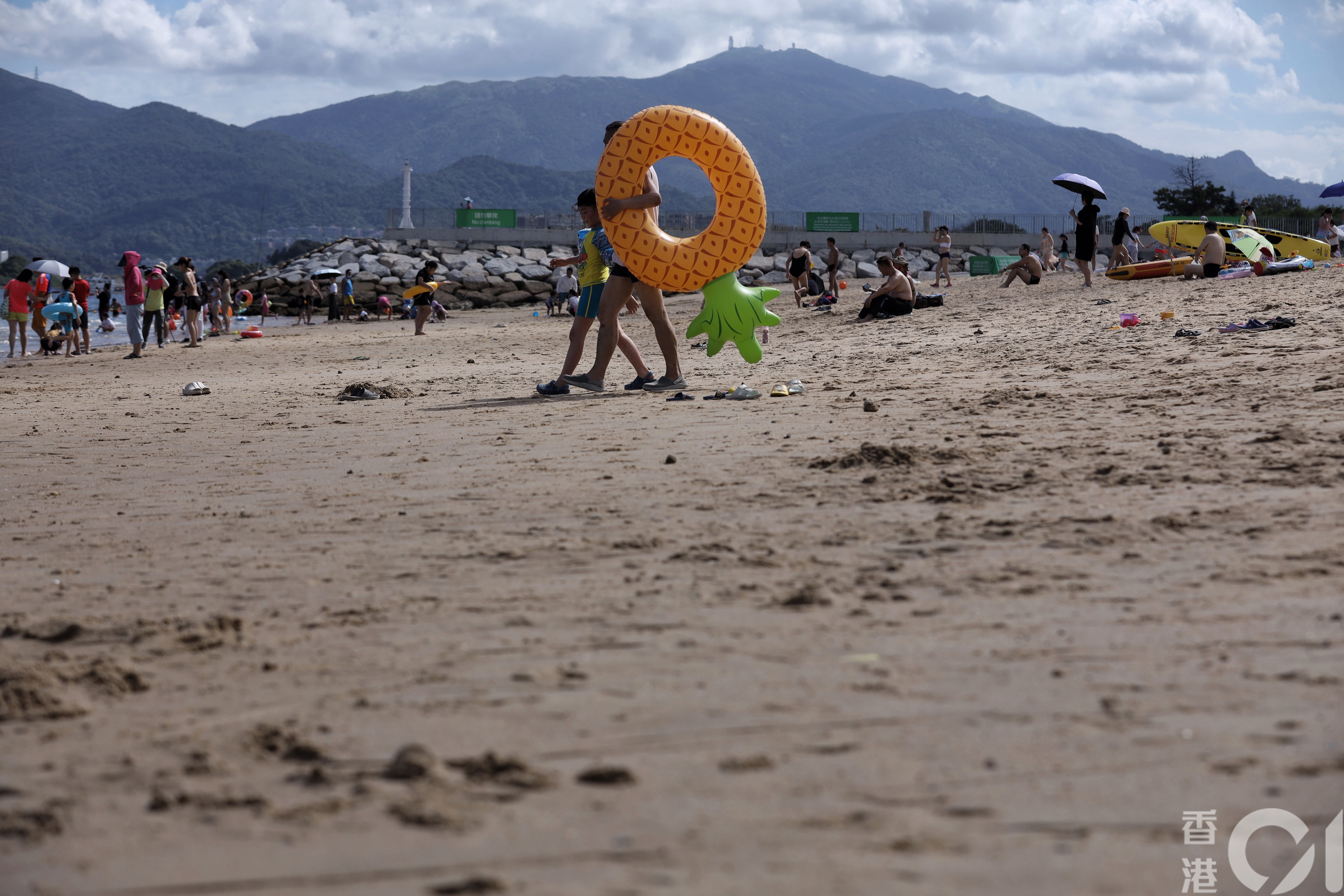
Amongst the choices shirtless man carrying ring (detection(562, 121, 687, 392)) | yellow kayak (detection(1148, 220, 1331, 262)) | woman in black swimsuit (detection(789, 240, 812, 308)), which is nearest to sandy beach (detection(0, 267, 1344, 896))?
shirtless man carrying ring (detection(562, 121, 687, 392))

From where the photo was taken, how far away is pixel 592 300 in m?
8.38

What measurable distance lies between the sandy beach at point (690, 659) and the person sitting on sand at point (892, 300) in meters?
9.38

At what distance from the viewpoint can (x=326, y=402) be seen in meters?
8.82

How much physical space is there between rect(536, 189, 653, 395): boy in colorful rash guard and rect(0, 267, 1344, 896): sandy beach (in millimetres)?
2395

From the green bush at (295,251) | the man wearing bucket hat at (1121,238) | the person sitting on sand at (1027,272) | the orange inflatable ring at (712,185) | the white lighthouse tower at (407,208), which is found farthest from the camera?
the green bush at (295,251)

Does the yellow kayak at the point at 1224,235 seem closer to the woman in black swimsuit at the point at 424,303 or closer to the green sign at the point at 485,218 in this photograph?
the woman in black swimsuit at the point at 424,303

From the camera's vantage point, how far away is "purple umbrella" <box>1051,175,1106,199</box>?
17.7m

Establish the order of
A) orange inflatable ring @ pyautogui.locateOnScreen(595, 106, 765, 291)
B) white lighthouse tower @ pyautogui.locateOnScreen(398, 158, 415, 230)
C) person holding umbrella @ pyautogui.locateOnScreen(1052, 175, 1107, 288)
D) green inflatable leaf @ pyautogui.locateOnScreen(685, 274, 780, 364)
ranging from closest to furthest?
orange inflatable ring @ pyautogui.locateOnScreen(595, 106, 765, 291)
green inflatable leaf @ pyautogui.locateOnScreen(685, 274, 780, 364)
person holding umbrella @ pyautogui.locateOnScreen(1052, 175, 1107, 288)
white lighthouse tower @ pyautogui.locateOnScreen(398, 158, 415, 230)

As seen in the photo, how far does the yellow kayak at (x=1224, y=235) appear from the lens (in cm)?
2255

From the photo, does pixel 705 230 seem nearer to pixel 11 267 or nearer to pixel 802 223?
pixel 802 223

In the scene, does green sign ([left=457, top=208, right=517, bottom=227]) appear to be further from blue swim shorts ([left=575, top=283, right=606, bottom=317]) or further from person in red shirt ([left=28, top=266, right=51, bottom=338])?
blue swim shorts ([left=575, top=283, right=606, bottom=317])

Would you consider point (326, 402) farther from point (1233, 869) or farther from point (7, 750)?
point (1233, 869)
